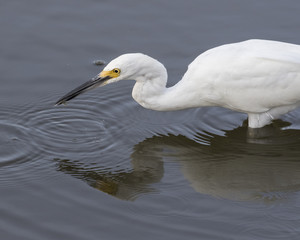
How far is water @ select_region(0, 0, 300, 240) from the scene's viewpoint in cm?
651

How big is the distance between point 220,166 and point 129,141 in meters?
1.17

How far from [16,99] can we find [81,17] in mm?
2422

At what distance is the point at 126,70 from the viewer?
758 centimetres

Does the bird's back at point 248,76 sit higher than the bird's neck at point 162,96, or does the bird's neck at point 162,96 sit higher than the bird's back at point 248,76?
the bird's back at point 248,76

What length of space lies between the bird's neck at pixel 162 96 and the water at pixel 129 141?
15.3 inches

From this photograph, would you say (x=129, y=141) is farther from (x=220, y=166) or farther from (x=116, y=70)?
(x=220, y=166)

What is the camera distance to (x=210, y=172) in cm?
748

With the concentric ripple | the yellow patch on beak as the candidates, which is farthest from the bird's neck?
the concentric ripple

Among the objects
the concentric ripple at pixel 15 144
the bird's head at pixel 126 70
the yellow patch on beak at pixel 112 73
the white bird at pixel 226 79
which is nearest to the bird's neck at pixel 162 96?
the white bird at pixel 226 79

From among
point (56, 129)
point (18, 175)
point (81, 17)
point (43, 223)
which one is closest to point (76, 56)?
point (81, 17)

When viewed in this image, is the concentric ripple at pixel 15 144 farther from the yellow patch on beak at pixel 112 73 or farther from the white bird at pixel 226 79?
the yellow patch on beak at pixel 112 73

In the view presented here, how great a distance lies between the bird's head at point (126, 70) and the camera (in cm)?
753

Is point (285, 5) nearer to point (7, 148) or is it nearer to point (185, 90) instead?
point (185, 90)

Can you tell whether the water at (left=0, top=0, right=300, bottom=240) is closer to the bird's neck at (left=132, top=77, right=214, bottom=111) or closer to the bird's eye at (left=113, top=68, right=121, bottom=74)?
the bird's neck at (left=132, top=77, right=214, bottom=111)
